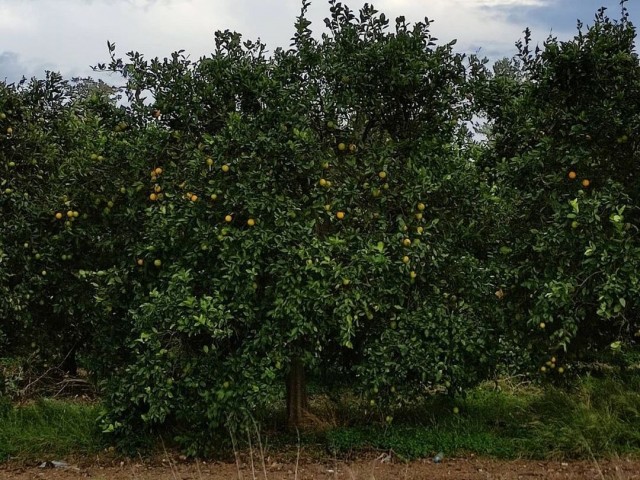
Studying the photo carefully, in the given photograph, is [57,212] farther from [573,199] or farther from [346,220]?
[573,199]

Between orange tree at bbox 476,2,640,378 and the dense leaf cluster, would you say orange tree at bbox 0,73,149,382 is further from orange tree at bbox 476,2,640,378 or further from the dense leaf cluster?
orange tree at bbox 476,2,640,378

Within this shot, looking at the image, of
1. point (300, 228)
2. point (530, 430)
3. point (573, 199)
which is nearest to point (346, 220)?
point (300, 228)

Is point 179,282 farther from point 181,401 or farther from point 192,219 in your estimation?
point 181,401

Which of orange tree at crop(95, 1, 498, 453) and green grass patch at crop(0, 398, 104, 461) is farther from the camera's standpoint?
green grass patch at crop(0, 398, 104, 461)

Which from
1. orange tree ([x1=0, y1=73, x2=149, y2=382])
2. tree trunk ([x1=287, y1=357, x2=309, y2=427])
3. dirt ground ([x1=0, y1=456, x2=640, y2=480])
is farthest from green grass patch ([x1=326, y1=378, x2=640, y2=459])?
orange tree ([x1=0, y1=73, x2=149, y2=382])

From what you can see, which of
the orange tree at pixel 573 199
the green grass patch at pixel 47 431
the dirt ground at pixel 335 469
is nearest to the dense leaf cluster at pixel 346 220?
the orange tree at pixel 573 199

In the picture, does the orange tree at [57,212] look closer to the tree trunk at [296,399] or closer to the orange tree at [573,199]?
the tree trunk at [296,399]

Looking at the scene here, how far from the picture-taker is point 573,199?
5.48 metres

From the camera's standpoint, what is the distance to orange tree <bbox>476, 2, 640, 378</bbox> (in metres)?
5.20

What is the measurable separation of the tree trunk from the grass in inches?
6.1

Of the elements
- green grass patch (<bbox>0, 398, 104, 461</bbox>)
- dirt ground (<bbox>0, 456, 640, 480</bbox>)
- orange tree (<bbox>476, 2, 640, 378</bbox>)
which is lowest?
dirt ground (<bbox>0, 456, 640, 480</bbox>)

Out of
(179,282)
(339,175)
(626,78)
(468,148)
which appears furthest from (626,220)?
(179,282)

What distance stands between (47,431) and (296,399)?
2250 millimetres

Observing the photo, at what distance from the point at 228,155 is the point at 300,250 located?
3.19ft
